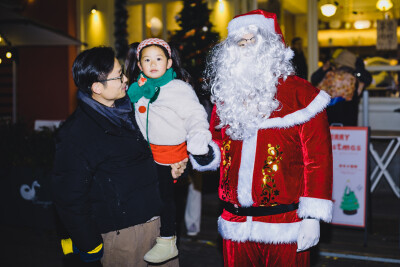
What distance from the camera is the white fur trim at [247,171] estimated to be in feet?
8.86

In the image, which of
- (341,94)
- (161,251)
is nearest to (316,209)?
(161,251)

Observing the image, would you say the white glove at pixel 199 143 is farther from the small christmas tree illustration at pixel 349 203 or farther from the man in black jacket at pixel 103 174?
the small christmas tree illustration at pixel 349 203

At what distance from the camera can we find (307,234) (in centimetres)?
256

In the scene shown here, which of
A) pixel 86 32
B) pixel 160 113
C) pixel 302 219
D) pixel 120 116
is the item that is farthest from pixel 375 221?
pixel 86 32

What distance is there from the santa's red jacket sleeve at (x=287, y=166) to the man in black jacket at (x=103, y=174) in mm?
604

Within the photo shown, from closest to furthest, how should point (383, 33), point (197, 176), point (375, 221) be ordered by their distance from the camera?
point (197, 176) < point (375, 221) < point (383, 33)

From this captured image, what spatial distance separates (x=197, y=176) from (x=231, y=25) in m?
2.98

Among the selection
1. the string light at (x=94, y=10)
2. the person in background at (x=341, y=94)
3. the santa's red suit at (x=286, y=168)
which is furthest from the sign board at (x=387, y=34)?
the santa's red suit at (x=286, y=168)

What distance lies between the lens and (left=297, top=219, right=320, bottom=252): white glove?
256 centimetres

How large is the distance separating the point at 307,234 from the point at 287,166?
42 centimetres

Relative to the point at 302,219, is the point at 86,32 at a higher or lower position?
higher

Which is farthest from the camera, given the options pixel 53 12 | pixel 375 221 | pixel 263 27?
pixel 53 12

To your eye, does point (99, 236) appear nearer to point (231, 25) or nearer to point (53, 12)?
point (231, 25)

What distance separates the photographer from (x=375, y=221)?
6047 millimetres
